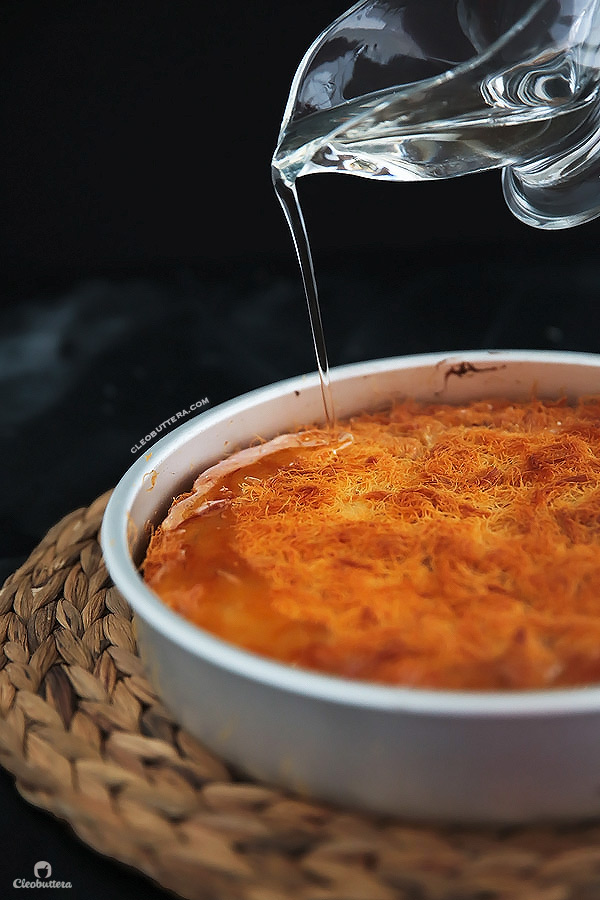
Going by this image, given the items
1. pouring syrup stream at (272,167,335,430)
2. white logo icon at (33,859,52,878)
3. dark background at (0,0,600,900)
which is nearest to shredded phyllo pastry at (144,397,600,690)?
pouring syrup stream at (272,167,335,430)

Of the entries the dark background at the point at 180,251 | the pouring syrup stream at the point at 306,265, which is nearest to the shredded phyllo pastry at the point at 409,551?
the pouring syrup stream at the point at 306,265

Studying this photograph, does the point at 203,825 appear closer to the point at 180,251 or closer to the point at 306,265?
the point at 306,265

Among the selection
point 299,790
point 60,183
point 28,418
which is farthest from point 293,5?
point 299,790

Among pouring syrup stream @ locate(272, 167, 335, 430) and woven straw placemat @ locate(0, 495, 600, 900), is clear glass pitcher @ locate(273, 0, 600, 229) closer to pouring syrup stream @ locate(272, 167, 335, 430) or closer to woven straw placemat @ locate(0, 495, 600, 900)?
pouring syrup stream @ locate(272, 167, 335, 430)

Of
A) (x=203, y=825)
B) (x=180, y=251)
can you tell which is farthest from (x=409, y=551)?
(x=180, y=251)

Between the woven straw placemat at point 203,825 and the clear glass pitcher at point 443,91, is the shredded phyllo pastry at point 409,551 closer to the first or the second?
the woven straw placemat at point 203,825

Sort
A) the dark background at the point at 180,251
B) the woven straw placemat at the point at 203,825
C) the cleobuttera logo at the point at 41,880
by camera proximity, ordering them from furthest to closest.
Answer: the dark background at the point at 180,251 < the cleobuttera logo at the point at 41,880 < the woven straw placemat at the point at 203,825

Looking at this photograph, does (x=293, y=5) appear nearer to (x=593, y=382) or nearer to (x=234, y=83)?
(x=234, y=83)
